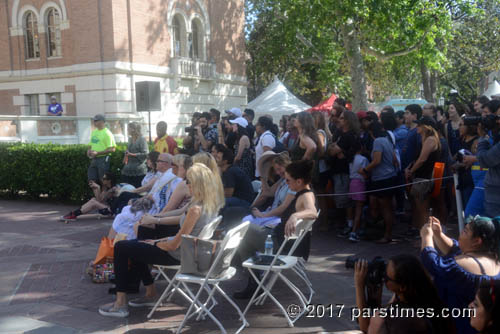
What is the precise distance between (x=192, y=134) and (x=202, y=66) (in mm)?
16446

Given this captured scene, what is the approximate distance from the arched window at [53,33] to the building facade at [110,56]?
0.04 metres

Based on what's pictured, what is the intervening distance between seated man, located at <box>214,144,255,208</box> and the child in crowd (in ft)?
6.13

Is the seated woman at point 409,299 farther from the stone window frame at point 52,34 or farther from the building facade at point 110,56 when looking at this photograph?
the stone window frame at point 52,34

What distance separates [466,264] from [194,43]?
24219 mm

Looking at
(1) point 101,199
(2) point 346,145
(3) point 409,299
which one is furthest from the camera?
(1) point 101,199

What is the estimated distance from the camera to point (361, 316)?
305 centimetres

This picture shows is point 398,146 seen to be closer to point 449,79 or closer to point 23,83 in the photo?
point 23,83

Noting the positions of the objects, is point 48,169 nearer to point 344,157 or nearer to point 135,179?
point 135,179

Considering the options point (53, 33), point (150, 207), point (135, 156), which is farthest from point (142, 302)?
point (53, 33)

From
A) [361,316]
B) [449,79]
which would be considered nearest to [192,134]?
[361,316]

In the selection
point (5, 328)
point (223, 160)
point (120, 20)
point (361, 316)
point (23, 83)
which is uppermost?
point (120, 20)

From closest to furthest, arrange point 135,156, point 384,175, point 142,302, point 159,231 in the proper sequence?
point 142,302, point 159,231, point 384,175, point 135,156

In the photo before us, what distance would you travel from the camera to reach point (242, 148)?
341 inches

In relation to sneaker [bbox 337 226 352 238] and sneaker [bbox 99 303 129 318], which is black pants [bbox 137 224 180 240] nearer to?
sneaker [bbox 99 303 129 318]
